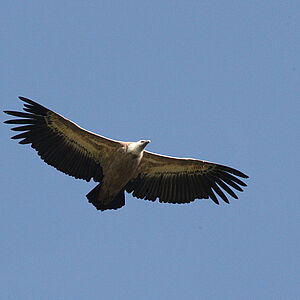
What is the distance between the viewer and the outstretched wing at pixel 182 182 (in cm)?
2378

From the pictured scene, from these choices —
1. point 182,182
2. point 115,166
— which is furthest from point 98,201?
point 182,182

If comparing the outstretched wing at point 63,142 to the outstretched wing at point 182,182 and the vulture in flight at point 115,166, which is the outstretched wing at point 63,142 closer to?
the vulture in flight at point 115,166

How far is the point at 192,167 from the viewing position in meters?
23.9

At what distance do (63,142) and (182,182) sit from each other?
3.26 metres

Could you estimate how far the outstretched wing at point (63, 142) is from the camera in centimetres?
2284

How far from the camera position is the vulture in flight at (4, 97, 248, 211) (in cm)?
2291

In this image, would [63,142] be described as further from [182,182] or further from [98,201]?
[182,182]

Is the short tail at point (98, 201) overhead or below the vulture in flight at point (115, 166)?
below

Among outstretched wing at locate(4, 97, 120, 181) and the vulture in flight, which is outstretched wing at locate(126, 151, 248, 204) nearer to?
the vulture in flight

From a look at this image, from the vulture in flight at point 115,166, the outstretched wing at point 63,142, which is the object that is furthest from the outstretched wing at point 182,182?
the outstretched wing at point 63,142

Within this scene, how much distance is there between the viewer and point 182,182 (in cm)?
2397

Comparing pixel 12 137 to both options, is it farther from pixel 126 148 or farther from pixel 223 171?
pixel 223 171

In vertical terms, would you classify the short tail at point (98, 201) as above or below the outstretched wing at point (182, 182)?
below

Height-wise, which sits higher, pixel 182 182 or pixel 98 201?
pixel 182 182
